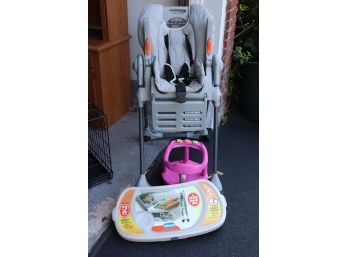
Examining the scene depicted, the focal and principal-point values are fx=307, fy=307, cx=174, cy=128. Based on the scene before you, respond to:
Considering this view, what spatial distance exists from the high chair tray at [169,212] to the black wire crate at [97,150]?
30 cm

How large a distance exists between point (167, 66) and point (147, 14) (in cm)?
31

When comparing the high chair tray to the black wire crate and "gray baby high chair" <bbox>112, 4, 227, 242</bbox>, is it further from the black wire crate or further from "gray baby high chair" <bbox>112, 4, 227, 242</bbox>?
the black wire crate

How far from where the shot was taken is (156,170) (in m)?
2.10

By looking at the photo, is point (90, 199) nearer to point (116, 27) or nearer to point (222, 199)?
point (222, 199)

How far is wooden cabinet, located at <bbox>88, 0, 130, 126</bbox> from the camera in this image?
2.32 metres

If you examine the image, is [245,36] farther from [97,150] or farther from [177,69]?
[97,150]

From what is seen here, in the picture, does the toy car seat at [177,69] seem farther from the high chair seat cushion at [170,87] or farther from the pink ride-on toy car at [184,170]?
the pink ride-on toy car at [184,170]

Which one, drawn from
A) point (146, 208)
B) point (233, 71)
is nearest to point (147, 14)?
point (146, 208)

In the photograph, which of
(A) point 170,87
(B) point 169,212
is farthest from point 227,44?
(B) point 169,212

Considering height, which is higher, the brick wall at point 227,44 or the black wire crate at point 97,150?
the brick wall at point 227,44

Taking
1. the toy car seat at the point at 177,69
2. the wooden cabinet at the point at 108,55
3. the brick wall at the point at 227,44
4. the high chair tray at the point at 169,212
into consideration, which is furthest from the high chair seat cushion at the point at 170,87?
the brick wall at the point at 227,44

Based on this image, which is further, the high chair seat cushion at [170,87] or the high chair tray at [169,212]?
the high chair seat cushion at [170,87]

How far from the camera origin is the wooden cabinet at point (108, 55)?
2.32m
